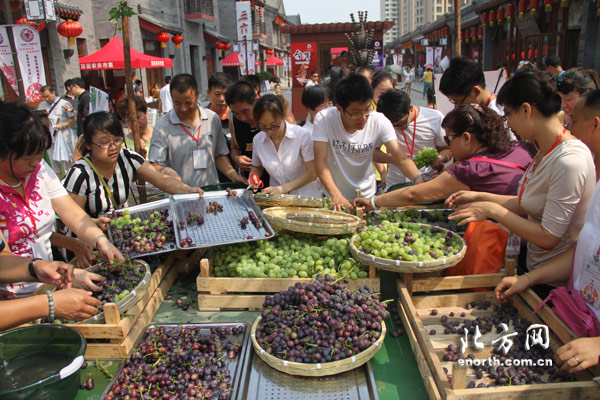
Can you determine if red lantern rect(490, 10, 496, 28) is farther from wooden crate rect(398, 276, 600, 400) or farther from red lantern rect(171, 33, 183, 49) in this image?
wooden crate rect(398, 276, 600, 400)

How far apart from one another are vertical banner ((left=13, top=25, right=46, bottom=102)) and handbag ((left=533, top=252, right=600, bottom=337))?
7.23m

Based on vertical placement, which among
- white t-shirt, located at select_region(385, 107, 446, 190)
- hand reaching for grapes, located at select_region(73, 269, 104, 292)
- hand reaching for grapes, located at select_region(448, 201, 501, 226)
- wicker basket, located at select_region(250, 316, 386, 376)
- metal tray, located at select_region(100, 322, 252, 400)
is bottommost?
metal tray, located at select_region(100, 322, 252, 400)

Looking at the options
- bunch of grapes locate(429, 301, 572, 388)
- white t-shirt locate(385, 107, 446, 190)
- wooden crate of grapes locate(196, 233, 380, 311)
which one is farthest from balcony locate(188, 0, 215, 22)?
bunch of grapes locate(429, 301, 572, 388)

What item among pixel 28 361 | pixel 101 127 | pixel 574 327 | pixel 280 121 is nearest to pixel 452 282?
pixel 574 327

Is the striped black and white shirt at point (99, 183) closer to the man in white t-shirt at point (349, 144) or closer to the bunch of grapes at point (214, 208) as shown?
the bunch of grapes at point (214, 208)

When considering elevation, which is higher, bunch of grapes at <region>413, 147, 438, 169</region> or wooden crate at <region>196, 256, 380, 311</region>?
bunch of grapes at <region>413, 147, 438, 169</region>

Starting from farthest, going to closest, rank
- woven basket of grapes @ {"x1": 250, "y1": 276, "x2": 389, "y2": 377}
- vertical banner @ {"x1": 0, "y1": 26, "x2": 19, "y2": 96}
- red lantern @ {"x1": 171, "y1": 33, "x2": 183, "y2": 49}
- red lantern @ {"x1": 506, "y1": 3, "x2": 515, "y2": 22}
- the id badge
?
red lantern @ {"x1": 171, "y1": 33, "x2": 183, "y2": 49}, red lantern @ {"x1": 506, "y1": 3, "x2": 515, "y2": 22}, vertical banner @ {"x1": 0, "y1": 26, "x2": 19, "y2": 96}, the id badge, woven basket of grapes @ {"x1": 250, "y1": 276, "x2": 389, "y2": 377}

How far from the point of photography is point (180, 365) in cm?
200

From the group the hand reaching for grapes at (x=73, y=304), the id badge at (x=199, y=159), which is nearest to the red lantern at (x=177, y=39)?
the id badge at (x=199, y=159)

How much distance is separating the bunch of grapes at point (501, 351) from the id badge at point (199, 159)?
2.38m

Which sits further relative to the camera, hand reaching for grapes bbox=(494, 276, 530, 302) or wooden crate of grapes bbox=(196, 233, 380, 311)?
wooden crate of grapes bbox=(196, 233, 380, 311)

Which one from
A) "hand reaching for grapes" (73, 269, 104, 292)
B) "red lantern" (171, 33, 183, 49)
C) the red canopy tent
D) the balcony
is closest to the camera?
"hand reaching for grapes" (73, 269, 104, 292)

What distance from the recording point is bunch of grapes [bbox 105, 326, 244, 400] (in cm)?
185

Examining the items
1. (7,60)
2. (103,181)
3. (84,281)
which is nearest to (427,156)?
(103,181)
